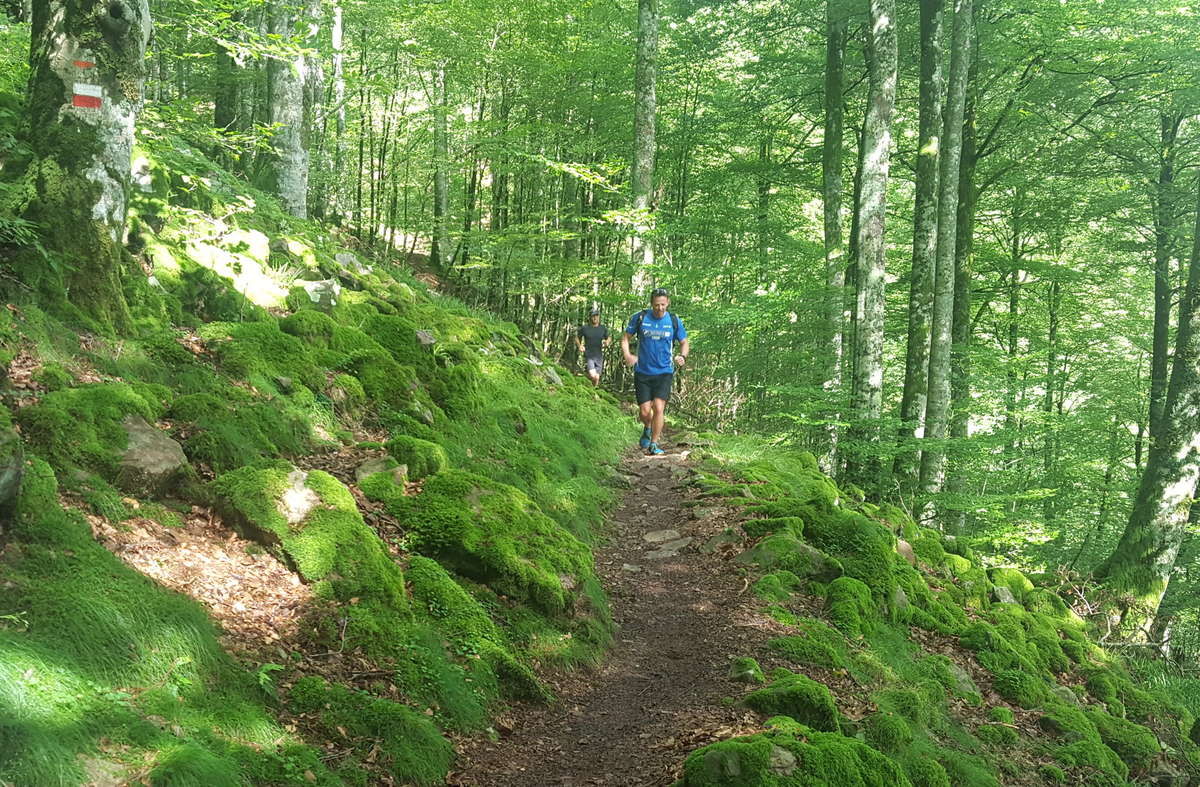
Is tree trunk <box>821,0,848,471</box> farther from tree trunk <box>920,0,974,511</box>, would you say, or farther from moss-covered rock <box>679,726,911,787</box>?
moss-covered rock <box>679,726,911,787</box>

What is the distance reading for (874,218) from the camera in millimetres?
10000

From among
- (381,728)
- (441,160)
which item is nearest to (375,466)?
(381,728)

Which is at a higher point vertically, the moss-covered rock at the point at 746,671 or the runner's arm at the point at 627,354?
the runner's arm at the point at 627,354

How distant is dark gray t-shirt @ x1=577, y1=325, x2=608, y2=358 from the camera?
1446cm

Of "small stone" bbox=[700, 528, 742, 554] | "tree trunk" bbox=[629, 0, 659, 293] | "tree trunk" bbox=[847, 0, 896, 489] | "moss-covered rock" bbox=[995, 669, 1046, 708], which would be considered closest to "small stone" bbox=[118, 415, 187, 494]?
"small stone" bbox=[700, 528, 742, 554]

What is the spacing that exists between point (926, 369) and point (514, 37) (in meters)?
12.7

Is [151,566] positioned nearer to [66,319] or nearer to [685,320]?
[66,319]

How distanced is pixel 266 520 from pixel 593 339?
34.4ft

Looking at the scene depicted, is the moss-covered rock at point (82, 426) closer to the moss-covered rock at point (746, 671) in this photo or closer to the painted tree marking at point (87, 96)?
the painted tree marking at point (87, 96)

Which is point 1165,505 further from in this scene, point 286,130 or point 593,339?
point 286,130

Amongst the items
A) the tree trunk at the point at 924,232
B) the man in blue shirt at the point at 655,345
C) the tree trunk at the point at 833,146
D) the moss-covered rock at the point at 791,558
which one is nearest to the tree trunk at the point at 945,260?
the tree trunk at the point at 924,232

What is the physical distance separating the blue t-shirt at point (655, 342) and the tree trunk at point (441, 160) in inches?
365

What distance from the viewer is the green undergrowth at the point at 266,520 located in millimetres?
2809

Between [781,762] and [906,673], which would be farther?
[906,673]
